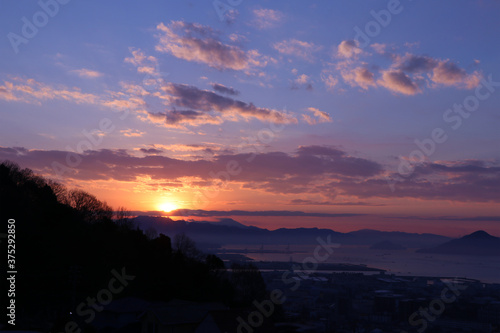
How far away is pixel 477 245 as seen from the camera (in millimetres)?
135250

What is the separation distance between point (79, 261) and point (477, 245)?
13159 centimetres

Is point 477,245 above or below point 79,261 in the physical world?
below

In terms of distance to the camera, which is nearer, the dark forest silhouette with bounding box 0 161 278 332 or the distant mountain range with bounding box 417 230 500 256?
the dark forest silhouette with bounding box 0 161 278 332

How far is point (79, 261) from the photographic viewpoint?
3653cm

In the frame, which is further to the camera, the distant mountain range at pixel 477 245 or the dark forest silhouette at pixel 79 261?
the distant mountain range at pixel 477 245

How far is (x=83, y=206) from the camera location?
51781 mm

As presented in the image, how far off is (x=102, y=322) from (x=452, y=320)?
28.4 metres

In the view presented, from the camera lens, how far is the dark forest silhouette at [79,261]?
102 feet

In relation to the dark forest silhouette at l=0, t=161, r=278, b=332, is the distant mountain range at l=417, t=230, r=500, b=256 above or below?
below

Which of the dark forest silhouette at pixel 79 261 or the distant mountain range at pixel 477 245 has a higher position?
the dark forest silhouette at pixel 79 261

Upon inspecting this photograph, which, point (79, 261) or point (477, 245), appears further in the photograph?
point (477, 245)

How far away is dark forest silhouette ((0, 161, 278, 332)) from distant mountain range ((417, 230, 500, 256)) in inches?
4190

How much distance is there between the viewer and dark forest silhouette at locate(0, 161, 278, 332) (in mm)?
30938

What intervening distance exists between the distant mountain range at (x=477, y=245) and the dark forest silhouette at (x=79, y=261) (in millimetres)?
106435
